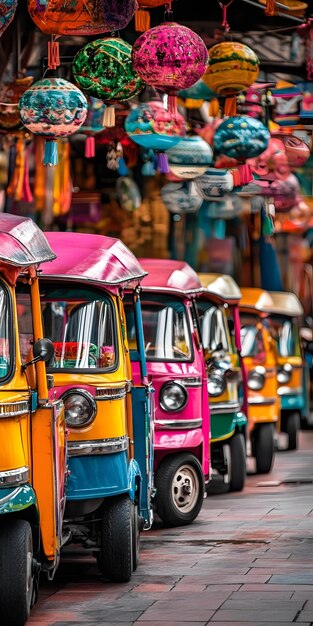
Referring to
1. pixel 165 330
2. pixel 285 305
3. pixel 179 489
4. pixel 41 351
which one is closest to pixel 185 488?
pixel 179 489

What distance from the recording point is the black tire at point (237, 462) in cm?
1491

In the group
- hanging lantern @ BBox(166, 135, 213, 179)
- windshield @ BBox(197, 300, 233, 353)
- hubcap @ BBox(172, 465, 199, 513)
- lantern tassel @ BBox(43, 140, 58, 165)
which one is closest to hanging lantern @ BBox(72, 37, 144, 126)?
lantern tassel @ BBox(43, 140, 58, 165)

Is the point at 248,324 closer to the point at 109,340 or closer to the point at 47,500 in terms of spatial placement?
the point at 109,340

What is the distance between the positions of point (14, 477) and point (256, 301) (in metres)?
11.7

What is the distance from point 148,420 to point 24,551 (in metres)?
2.89

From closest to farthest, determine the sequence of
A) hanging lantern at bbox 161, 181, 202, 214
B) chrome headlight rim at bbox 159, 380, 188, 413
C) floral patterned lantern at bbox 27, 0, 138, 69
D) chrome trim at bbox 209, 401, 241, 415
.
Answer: floral patterned lantern at bbox 27, 0, 138, 69 < chrome headlight rim at bbox 159, 380, 188, 413 < chrome trim at bbox 209, 401, 241, 415 < hanging lantern at bbox 161, 181, 202, 214

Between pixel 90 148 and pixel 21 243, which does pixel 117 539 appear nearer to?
pixel 21 243

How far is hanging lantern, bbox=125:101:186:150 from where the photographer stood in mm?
13016

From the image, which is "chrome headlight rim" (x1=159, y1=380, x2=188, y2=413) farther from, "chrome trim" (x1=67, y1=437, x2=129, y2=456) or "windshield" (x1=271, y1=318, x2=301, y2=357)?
"windshield" (x1=271, y1=318, x2=301, y2=357)

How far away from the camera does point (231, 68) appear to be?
40.4 feet

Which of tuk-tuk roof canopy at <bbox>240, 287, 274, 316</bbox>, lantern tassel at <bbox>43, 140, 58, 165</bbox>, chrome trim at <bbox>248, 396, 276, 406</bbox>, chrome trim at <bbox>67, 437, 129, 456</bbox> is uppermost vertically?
lantern tassel at <bbox>43, 140, 58, 165</bbox>

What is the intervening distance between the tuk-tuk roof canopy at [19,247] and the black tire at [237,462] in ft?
20.7

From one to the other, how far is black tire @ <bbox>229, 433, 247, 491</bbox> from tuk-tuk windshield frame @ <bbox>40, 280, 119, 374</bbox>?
17.1ft

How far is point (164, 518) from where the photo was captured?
493 inches
